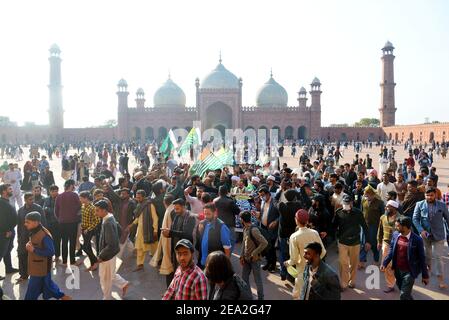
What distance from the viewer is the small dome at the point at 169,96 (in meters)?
43.9

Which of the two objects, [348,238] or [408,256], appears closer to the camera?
[408,256]

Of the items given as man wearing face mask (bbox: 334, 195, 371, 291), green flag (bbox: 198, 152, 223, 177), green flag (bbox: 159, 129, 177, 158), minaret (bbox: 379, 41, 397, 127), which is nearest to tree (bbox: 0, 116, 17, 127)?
green flag (bbox: 159, 129, 177, 158)

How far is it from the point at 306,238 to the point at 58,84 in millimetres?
44851

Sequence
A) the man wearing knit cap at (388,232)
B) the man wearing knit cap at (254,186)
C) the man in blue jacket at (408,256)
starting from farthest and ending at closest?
1. the man wearing knit cap at (254,186)
2. the man wearing knit cap at (388,232)
3. the man in blue jacket at (408,256)

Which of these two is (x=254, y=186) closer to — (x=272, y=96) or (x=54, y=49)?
(x=272, y=96)

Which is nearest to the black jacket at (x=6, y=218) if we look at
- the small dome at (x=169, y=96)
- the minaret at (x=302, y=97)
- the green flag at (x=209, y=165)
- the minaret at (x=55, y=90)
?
the green flag at (x=209, y=165)

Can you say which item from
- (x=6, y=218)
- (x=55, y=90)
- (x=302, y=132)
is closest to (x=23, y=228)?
(x=6, y=218)

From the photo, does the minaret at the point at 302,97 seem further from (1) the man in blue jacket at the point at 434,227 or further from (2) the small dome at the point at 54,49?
(1) the man in blue jacket at the point at 434,227

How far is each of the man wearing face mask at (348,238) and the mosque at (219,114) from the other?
35392 mm

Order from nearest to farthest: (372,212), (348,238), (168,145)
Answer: (348,238) < (372,212) < (168,145)

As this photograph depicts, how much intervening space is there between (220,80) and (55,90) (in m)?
18.5

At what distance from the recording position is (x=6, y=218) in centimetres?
441
